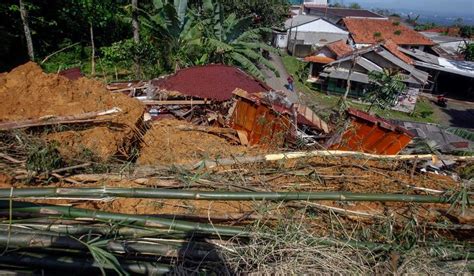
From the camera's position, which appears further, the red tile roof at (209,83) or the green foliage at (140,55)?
the green foliage at (140,55)

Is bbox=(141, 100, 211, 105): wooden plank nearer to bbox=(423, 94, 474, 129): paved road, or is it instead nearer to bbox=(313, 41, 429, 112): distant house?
bbox=(313, 41, 429, 112): distant house

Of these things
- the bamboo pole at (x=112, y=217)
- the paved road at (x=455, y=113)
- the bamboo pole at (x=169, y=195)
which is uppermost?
the bamboo pole at (x=169, y=195)

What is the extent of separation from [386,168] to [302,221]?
198cm

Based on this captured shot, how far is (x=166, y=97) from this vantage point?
773 centimetres

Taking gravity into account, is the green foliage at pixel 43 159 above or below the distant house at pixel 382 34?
below

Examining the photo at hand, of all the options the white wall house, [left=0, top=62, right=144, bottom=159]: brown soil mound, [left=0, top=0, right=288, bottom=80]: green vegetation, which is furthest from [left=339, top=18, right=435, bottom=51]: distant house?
[left=0, top=62, right=144, bottom=159]: brown soil mound

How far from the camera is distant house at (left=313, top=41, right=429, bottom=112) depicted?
21938 millimetres

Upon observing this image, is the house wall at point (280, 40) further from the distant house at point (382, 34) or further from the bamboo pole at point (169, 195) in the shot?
the bamboo pole at point (169, 195)

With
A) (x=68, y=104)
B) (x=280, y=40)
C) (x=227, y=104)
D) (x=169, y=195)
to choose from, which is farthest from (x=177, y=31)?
(x=280, y=40)

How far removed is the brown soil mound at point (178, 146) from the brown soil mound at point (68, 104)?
46 centimetres

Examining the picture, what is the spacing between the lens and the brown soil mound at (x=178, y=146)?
4945 mm

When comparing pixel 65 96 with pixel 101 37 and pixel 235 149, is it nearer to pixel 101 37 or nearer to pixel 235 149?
pixel 235 149

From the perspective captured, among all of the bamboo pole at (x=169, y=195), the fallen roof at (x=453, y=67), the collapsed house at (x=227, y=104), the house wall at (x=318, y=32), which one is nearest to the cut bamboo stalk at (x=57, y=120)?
the bamboo pole at (x=169, y=195)

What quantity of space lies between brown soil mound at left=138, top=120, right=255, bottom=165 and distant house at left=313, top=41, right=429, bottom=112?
18053 millimetres
